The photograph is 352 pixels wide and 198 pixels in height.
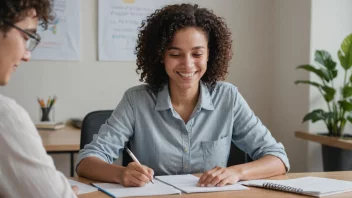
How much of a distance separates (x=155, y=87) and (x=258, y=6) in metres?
1.89

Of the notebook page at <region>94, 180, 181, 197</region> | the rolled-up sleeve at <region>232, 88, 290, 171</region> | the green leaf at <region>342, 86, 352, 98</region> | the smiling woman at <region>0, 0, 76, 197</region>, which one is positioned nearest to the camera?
the smiling woman at <region>0, 0, 76, 197</region>


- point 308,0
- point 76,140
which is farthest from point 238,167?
point 308,0

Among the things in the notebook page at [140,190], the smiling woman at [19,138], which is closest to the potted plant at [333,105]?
the notebook page at [140,190]

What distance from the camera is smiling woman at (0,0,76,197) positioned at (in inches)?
34.9

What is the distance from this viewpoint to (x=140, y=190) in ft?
4.59

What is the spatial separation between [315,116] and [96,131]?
5.19 feet

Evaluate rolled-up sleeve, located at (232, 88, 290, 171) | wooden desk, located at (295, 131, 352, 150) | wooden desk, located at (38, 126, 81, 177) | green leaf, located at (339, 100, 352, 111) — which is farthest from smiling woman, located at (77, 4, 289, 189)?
green leaf, located at (339, 100, 352, 111)

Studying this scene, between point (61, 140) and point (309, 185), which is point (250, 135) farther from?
point (61, 140)

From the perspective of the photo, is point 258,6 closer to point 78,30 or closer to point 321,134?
point 321,134

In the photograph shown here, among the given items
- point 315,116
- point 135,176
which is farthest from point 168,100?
point 315,116

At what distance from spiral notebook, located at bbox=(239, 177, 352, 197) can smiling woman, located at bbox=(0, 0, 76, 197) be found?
2.32ft

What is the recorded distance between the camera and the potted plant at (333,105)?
288 centimetres

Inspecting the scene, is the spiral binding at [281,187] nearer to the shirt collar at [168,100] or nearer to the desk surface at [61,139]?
the shirt collar at [168,100]

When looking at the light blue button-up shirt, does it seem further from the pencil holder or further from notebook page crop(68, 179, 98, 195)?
the pencil holder
